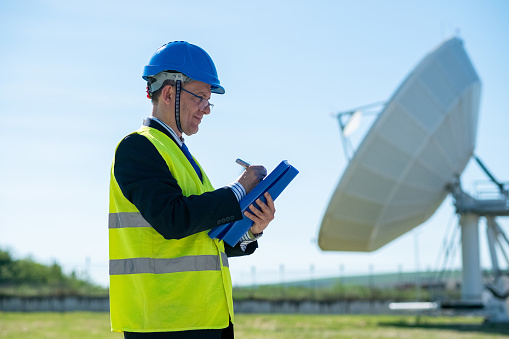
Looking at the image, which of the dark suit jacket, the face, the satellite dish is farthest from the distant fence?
the dark suit jacket

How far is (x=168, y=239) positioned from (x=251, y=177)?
1.56 ft

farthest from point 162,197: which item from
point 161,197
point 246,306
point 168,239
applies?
point 246,306

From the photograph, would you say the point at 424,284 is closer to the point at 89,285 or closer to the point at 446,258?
the point at 446,258

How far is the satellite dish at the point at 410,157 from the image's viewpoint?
1928cm

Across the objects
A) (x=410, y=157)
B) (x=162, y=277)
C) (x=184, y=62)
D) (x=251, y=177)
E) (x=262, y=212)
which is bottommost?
(x=162, y=277)

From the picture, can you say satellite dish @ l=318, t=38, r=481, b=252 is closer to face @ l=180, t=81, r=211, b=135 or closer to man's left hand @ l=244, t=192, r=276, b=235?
face @ l=180, t=81, r=211, b=135

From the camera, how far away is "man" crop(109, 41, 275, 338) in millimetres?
2828

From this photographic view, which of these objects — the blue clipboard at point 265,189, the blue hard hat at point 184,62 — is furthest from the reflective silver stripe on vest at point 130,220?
the blue hard hat at point 184,62

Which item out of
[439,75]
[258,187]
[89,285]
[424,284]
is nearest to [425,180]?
[439,75]

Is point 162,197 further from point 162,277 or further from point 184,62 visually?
point 184,62

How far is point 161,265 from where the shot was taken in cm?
288

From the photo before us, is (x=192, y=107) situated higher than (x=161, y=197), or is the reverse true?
(x=192, y=107)

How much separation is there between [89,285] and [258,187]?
1080 inches

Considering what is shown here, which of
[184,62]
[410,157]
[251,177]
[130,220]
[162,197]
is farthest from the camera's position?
[410,157]
